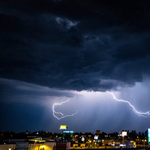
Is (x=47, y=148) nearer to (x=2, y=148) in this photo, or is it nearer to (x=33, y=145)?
(x=33, y=145)

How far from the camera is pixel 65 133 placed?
151m

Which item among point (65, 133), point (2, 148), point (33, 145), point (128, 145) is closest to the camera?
point (2, 148)

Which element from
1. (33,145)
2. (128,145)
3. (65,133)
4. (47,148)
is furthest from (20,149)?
(65,133)

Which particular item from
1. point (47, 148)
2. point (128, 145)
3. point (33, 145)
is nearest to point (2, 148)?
point (33, 145)

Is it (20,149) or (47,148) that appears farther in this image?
(47,148)

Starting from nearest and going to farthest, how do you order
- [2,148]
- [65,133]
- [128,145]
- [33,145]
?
[2,148] < [33,145] < [128,145] < [65,133]

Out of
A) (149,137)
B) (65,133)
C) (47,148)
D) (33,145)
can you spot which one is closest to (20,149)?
(33,145)

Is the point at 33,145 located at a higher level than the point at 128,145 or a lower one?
higher

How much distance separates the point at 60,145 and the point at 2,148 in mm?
12076

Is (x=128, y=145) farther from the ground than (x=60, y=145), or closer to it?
closer to it

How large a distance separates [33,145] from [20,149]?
3.33 m

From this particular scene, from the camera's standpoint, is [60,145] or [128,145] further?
[128,145]

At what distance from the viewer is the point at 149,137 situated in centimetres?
7619

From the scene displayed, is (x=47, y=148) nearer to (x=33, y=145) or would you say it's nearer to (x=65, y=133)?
(x=33, y=145)
